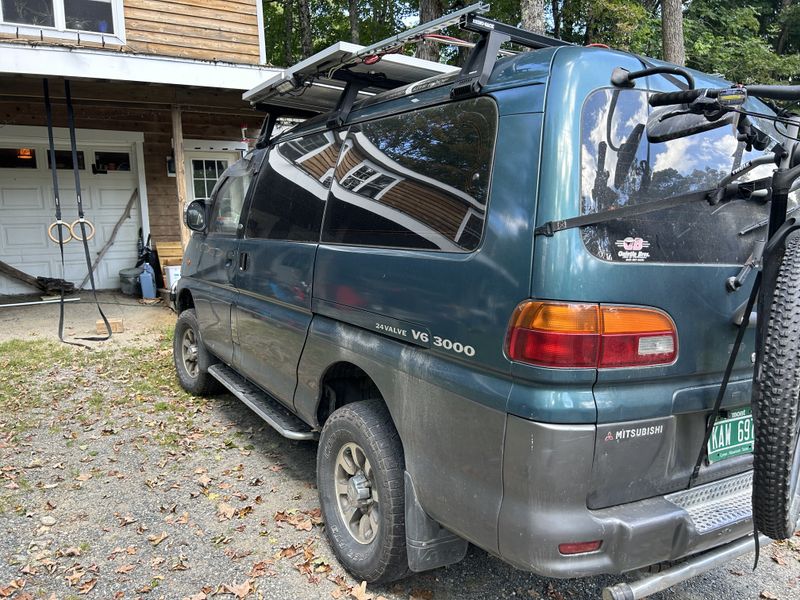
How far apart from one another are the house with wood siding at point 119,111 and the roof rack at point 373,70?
4258 mm

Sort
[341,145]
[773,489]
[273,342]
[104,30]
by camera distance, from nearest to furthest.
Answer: [773,489]
[341,145]
[273,342]
[104,30]

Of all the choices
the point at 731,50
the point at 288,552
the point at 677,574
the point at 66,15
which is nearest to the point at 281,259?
the point at 288,552

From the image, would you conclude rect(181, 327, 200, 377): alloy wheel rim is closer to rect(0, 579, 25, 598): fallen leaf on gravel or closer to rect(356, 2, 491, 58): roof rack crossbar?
rect(0, 579, 25, 598): fallen leaf on gravel

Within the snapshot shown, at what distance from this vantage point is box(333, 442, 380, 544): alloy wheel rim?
271 cm

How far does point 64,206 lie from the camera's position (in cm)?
1005

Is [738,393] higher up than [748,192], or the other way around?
[748,192]

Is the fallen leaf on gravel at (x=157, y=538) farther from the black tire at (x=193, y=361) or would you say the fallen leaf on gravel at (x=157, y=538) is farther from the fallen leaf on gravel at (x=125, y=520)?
the black tire at (x=193, y=361)

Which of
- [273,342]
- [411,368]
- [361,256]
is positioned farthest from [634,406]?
[273,342]

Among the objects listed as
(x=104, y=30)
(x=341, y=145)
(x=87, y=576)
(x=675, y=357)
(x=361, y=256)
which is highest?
(x=104, y=30)

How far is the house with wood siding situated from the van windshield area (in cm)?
716

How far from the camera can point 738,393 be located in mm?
2168

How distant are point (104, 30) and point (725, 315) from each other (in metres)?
9.67

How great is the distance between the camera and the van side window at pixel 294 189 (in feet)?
10.4

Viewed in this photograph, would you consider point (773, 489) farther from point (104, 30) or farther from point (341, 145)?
point (104, 30)
